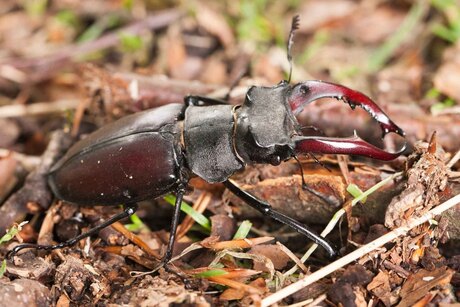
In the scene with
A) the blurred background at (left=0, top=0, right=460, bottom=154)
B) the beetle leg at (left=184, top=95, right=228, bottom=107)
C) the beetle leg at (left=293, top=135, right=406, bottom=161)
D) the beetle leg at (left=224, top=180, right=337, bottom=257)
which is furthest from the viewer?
Result: the blurred background at (left=0, top=0, right=460, bottom=154)

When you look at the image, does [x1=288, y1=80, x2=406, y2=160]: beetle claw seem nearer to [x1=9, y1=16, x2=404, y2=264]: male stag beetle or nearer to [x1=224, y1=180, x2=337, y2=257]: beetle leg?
[x1=9, y1=16, x2=404, y2=264]: male stag beetle

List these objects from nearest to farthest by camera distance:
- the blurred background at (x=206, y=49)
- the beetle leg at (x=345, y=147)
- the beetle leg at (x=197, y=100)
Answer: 1. the beetle leg at (x=345, y=147)
2. the beetle leg at (x=197, y=100)
3. the blurred background at (x=206, y=49)

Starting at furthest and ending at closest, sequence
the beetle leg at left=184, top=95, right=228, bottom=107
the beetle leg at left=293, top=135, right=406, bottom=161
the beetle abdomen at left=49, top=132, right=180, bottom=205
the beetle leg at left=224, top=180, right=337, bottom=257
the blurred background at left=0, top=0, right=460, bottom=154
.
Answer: the blurred background at left=0, top=0, right=460, bottom=154 → the beetle leg at left=184, top=95, right=228, bottom=107 → the beetle abdomen at left=49, top=132, right=180, bottom=205 → the beetle leg at left=224, top=180, right=337, bottom=257 → the beetle leg at left=293, top=135, right=406, bottom=161

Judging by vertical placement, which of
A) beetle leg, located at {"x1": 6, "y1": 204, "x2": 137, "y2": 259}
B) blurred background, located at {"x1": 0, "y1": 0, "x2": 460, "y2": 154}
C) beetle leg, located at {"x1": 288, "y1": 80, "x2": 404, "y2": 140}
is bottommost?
beetle leg, located at {"x1": 6, "y1": 204, "x2": 137, "y2": 259}

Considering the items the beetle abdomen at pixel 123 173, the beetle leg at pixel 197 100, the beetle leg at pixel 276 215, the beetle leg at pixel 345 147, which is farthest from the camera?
the beetle leg at pixel 197 100

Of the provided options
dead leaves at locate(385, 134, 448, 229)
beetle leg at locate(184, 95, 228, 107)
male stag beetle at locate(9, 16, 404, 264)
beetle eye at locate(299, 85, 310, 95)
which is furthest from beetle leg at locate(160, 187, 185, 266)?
dead leaves at locate(385, 134, 448, 229)

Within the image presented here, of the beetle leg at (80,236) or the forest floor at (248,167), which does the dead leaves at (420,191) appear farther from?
the beetle leg at (80,236)

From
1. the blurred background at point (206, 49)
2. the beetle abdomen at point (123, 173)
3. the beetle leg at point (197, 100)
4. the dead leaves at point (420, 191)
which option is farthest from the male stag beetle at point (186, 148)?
the blurred background at point (206, 49)

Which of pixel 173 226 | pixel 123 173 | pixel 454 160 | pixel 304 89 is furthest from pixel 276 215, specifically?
pixel 454 160
